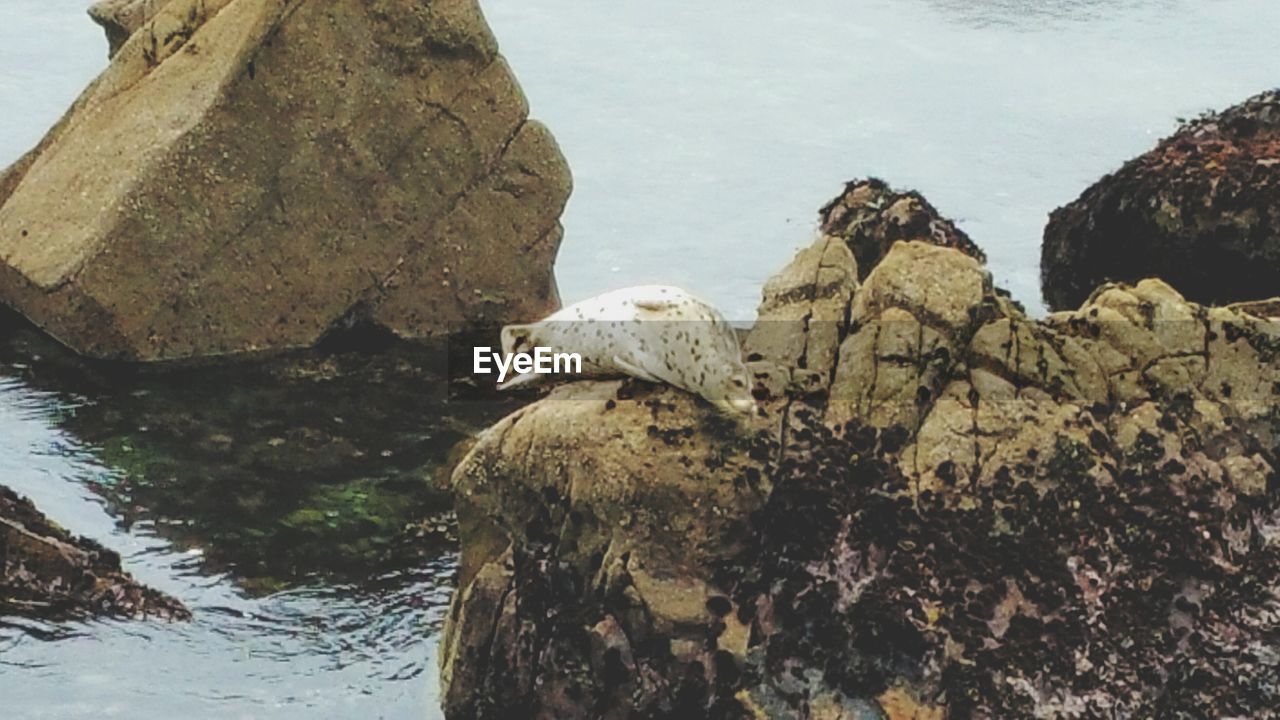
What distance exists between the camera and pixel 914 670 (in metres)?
10.2

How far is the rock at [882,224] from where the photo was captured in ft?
48.0

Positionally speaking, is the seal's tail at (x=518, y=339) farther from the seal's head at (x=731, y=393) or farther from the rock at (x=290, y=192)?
the rock at (x=290, y=192)

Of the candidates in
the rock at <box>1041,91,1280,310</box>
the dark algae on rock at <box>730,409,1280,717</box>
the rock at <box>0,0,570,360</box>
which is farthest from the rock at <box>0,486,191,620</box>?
the rock at <box>1041,91,1280,310</box>

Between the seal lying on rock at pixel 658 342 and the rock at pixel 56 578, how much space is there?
2481 millimetres

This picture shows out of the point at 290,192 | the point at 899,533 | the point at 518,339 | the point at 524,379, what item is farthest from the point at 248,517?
the point at 899,533

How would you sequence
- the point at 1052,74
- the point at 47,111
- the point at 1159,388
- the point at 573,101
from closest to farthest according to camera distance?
the point at 1159,388
the point at 47,111
the point at 573,101
the point at 1052,74

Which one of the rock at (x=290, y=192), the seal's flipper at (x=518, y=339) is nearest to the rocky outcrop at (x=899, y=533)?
the seal's flipper at (x=518, y=339)

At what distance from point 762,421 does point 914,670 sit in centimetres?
→ 130

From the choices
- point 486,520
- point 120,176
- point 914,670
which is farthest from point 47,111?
point 914,670

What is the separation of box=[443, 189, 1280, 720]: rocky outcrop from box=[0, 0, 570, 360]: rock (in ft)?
20.4

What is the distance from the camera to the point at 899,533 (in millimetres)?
10398

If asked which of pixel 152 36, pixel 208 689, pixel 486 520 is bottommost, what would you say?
pixel 208 689

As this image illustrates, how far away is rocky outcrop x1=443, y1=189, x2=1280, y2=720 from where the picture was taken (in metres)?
10.3

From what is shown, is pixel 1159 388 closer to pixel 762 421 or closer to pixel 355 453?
pixel 762 421
